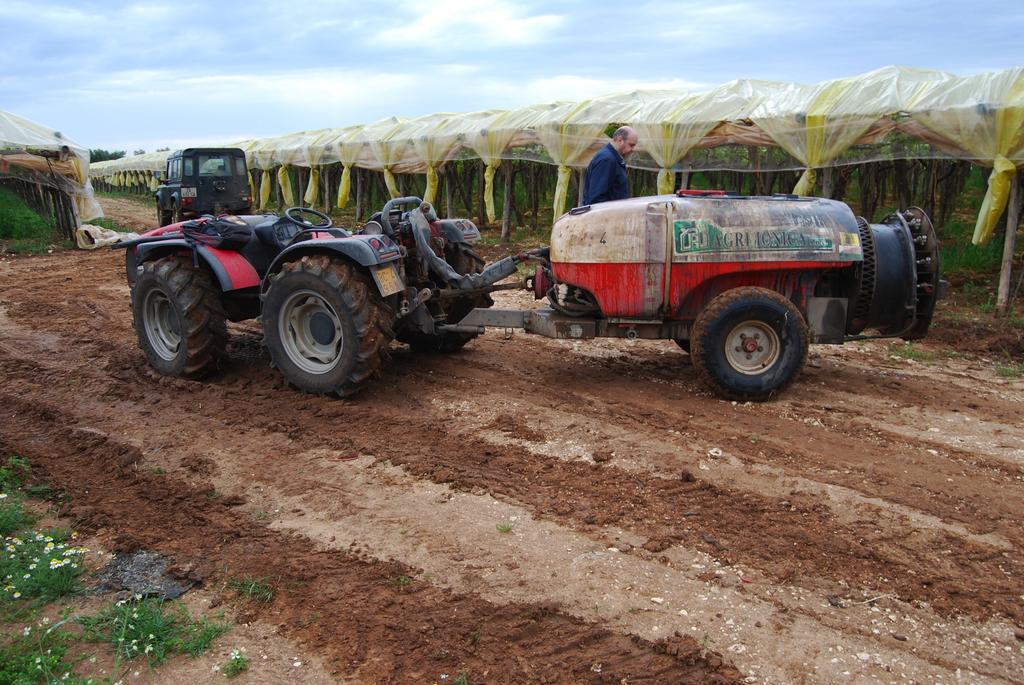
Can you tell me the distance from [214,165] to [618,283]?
52.7 feet

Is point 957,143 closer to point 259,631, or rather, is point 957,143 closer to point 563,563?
point 563,563

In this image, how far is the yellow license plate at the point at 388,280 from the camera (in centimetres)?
577

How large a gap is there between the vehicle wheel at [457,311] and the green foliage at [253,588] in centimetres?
371

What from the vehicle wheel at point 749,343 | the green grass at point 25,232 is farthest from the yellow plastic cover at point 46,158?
the vehicle wheel at point 749,343

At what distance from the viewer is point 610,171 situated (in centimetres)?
655

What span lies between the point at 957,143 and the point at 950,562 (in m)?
8.14

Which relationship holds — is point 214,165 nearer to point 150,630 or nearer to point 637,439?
point 637,439

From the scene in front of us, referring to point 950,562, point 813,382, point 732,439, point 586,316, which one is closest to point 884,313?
point 813,382

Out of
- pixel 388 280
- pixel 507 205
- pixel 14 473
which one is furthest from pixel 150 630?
pixel 507 205

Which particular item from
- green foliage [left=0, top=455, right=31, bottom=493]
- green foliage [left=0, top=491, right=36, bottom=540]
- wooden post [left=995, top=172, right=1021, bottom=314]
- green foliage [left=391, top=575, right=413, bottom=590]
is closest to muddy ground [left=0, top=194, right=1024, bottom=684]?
green foliage [left=391, top=575, right=413, bottom=590]

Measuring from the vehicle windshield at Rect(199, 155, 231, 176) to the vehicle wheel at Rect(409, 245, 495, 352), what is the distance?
13839 millimetres

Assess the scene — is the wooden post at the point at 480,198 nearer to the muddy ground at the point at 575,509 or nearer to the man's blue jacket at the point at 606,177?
the man's blue jacket at the point at 606,177

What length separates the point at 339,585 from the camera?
135 inches

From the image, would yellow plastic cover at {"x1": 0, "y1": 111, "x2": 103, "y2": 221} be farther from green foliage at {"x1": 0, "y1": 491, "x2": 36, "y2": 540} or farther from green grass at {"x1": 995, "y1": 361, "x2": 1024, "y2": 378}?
green grass at {"x1": 995, "y1": 361, "x2": 1024, "y2": 378}
